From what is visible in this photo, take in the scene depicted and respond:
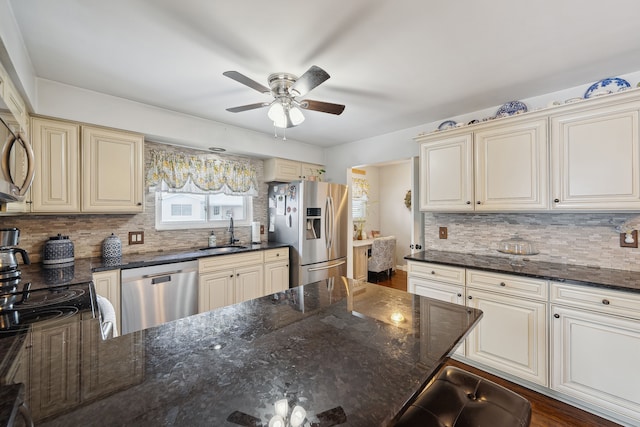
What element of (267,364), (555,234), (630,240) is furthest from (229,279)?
(630,240)

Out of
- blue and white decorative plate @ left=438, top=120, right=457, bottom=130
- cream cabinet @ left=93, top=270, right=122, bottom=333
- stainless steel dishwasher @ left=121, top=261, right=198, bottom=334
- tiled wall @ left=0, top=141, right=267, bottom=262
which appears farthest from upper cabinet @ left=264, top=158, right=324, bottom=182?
cream cabinet @ left=93, top=270, right=122, bottom=333

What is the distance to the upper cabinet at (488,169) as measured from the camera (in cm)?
219

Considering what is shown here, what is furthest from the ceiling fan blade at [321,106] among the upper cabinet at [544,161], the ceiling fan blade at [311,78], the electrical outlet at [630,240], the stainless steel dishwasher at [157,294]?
the electrical outlet at [630,240]

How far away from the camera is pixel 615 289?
5.42ft

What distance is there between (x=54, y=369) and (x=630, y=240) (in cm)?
330

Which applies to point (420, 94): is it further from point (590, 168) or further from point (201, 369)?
point (201, 369)

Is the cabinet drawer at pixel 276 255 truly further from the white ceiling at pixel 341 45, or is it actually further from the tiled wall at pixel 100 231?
the white ceiling at pixel 341 45

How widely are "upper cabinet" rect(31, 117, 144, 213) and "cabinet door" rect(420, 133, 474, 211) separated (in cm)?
287

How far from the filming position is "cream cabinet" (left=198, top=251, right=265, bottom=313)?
2725 mm

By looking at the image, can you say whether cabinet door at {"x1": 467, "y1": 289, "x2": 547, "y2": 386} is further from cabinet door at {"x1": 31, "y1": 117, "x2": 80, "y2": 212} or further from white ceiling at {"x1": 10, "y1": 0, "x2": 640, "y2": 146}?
cabinet door at {"x1": 31, "y1": 117, "x2": 80, "y2": 212}

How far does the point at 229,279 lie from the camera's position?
291 centimetres

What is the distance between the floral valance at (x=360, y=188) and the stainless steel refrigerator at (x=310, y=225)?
1951 millimetres

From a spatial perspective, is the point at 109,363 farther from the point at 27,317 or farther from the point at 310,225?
the point at 310,225

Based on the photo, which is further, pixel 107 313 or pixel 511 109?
pixel 511 109
